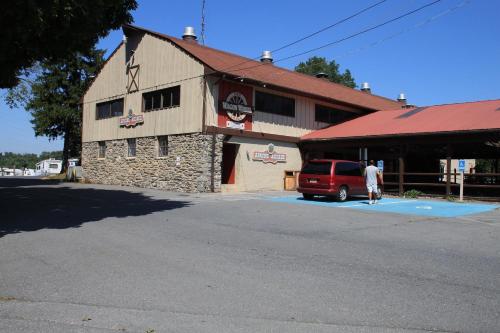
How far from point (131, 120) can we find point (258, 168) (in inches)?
340

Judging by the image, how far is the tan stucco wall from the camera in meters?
24.0

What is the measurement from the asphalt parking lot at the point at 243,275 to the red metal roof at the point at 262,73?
1329cm

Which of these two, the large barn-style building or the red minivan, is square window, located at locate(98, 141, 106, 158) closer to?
the large barn-style building

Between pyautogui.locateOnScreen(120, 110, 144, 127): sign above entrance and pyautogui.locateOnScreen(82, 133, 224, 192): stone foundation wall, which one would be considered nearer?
pyautogui.locateOnScreen(82, 133, 224, 192): stone foundation wall

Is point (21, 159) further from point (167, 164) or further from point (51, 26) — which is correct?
point (51, 26)

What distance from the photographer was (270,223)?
39.3 feet

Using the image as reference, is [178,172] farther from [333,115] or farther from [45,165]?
[45,165]

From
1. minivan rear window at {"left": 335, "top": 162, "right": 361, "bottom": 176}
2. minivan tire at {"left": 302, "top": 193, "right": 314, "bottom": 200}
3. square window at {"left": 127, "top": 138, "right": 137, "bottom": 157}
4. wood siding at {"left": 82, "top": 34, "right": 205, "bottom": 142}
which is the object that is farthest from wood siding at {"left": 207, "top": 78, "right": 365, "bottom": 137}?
square window at {"left": 127, "top": 138, "right": 137, "bottom": 157}

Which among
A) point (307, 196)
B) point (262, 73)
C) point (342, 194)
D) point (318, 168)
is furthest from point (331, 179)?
point (262, 73)

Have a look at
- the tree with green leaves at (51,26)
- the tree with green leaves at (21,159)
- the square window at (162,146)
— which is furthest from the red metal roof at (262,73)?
the tree with green leaves at (21,159)

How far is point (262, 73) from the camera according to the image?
26.7 meters

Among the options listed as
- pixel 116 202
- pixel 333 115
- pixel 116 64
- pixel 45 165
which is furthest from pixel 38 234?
pixel 45 165

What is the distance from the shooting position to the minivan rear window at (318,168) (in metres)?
18.8

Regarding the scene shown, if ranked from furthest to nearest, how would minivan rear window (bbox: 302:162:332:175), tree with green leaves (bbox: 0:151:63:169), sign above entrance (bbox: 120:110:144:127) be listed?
1. tree with green leaves (bbox: 0:151:63:169)
2. sign above entrance (bbox: 120:110:144:127)
3. minivan rear window (bbox: 302:162:332:175)
